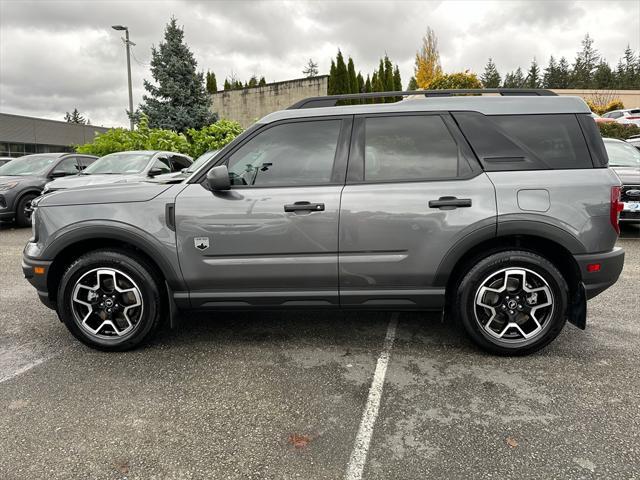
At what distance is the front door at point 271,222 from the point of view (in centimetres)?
320

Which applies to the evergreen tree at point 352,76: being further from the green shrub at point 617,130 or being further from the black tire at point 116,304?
the black tire at point 116,304

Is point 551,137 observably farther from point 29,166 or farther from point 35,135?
point 35,135

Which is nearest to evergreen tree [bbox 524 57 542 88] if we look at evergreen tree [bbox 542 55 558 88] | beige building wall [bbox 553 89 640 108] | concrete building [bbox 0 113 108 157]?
evergreen tree [bbox 542 55 558 88]

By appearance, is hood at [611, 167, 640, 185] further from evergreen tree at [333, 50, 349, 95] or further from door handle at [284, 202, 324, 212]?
evergreen tree at [333, 50, 349, 95]

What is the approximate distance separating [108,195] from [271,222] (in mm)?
A: 1292

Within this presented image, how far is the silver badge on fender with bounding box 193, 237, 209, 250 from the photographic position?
3258 millimetres

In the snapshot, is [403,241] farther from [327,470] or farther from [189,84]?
[189,84]

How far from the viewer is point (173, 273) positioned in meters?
3.32

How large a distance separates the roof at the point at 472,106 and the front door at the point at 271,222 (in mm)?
89

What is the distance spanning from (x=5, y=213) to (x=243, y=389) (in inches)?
363

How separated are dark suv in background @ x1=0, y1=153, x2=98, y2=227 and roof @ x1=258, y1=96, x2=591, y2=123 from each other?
28.6 ft

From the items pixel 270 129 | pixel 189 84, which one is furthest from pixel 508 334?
pixel 189 84

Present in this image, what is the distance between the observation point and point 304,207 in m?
3.18

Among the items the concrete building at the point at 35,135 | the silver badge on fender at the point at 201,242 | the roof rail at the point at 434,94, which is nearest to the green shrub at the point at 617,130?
the roof rail at the point at 434,94
